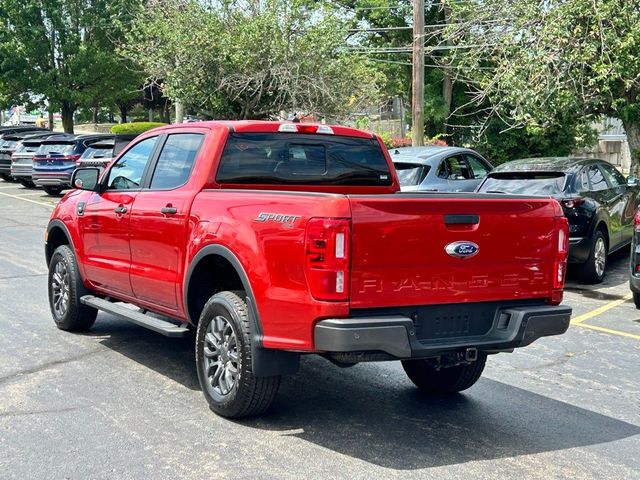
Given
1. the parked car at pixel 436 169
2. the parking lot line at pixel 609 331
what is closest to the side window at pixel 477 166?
Result: the parked car at pixel 436 169

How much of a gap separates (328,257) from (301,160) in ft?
6.34

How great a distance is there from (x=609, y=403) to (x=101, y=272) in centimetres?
430

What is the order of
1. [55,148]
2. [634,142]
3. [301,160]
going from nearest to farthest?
[301,160] → [634,142] → [55,148]

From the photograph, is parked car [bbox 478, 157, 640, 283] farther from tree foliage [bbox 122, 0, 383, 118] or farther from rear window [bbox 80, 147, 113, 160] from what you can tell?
tree foliage [bbox 122, 0, 383, 118]

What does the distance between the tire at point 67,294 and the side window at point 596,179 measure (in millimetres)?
7373

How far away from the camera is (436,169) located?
42.6 ft

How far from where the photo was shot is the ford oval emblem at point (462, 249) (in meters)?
4.89

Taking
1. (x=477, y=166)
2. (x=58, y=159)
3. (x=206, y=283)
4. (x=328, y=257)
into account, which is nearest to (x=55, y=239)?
(x=206, y=283)

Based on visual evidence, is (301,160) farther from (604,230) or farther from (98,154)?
(98,154)

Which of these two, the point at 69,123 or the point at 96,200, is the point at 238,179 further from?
the point at 69,123

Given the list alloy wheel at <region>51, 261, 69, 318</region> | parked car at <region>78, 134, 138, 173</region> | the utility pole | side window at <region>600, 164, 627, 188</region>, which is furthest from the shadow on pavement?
parked car at <region>78, 134, 138, 173</region>

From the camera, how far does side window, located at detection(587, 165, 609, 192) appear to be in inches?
462

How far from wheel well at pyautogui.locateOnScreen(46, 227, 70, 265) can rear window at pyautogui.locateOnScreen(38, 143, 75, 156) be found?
52.8 ft

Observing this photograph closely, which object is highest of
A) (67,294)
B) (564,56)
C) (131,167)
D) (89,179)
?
(564,56)
